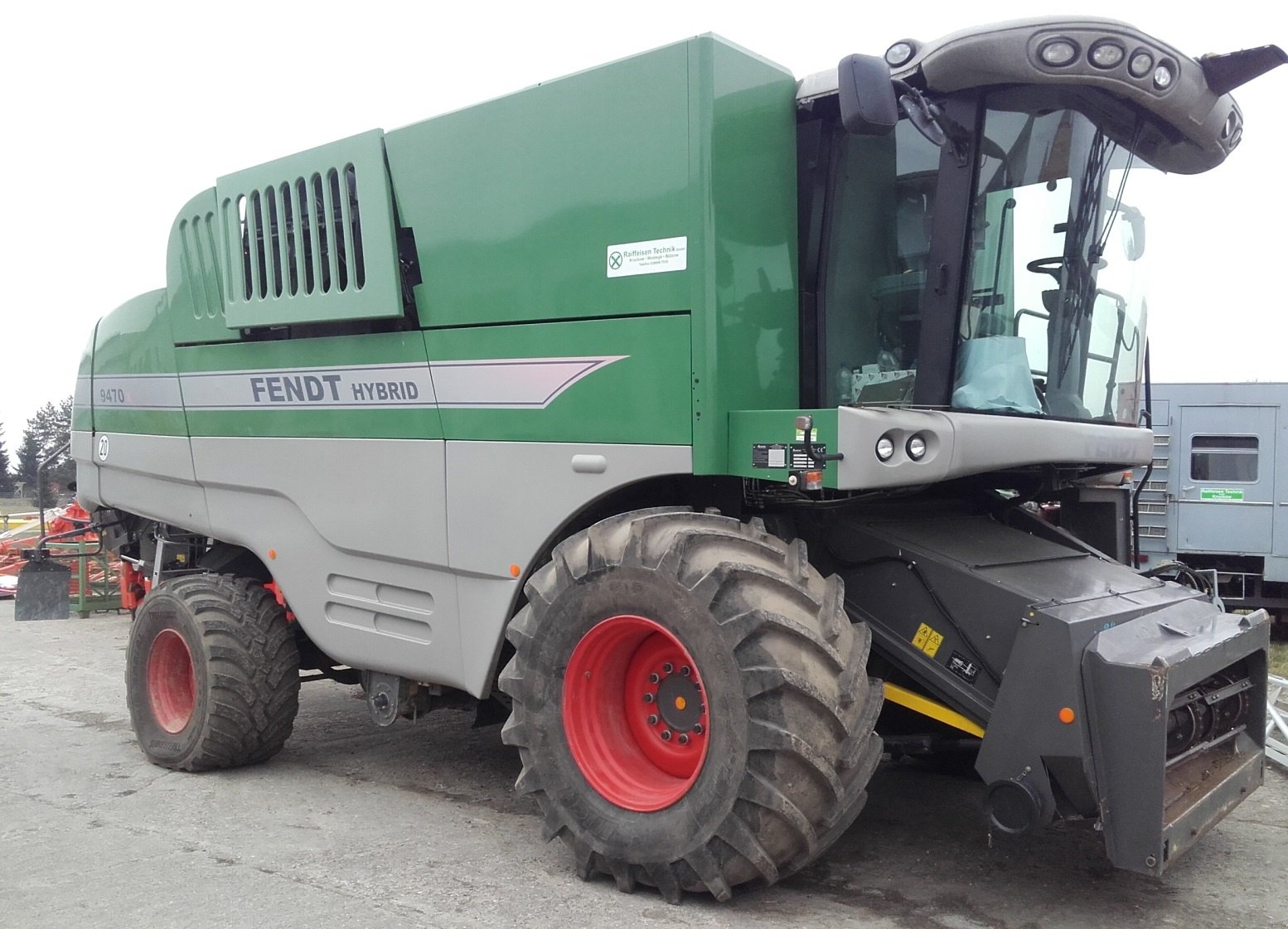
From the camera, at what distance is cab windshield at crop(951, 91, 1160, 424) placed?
14.1 feet

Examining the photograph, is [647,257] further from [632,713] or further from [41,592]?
[41,592]

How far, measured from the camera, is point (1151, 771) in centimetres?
358

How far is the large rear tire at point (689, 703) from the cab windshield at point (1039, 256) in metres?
1.13

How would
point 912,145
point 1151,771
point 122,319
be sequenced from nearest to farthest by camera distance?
1. point 1151,771
2. point 912,145
3. point 122,319

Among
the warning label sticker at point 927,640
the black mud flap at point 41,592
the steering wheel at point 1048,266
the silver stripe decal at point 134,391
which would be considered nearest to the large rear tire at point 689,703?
the warning label sticker at point 927,640

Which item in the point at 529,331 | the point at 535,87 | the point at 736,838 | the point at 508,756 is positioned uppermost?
the point at 535,87

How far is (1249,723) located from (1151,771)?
52.7 inches

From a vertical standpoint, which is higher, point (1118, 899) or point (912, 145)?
point (912, 145)

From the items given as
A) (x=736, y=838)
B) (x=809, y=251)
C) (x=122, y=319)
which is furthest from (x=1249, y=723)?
(x=122, y=319)

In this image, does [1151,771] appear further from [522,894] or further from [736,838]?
[522,894]

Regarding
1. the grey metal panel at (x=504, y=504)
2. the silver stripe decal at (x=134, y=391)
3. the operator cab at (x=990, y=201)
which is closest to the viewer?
the operator cab at (x=990, y=201)

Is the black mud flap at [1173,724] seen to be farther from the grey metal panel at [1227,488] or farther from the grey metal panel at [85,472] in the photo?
the grey metal panel at [1227,488]

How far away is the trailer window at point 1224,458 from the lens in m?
12.3

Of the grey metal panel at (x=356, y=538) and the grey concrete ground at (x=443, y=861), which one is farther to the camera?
the grey metal panel at (x=356, y=538)
